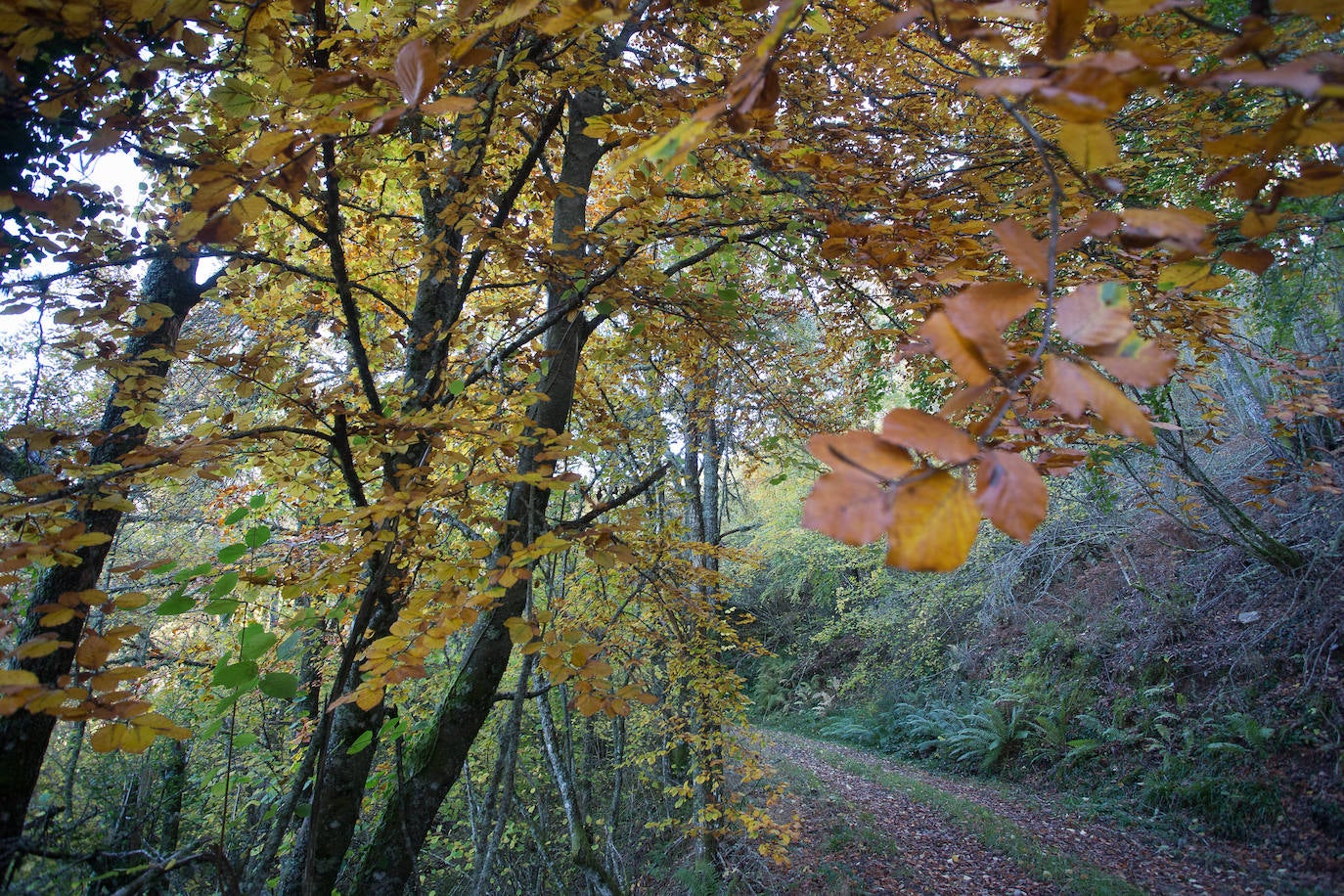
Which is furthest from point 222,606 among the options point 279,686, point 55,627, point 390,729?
point 55,627

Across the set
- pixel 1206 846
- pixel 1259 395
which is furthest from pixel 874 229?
pixel 1259 395

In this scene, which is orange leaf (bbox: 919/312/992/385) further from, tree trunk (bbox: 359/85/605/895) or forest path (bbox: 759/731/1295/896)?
forest path (bbox: 759/731/1295/896)

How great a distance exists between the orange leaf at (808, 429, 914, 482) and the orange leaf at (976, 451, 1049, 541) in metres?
0.06

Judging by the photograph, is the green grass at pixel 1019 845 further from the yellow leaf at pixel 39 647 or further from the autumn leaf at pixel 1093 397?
the yellow leaf at pixel 39 647

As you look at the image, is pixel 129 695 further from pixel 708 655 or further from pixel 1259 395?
pixel 1259 395

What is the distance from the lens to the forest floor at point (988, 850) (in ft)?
15.2

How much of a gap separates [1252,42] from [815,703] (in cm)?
1369

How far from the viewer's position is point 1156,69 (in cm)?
55

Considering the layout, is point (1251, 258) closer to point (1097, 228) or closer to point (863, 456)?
point (1097, 228)

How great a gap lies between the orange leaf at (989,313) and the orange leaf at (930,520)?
0.45ft

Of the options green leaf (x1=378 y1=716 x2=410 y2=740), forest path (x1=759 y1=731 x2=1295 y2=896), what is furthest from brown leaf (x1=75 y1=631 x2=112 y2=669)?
forest path (x1=759 y1=731 x2=1295 y2=896)

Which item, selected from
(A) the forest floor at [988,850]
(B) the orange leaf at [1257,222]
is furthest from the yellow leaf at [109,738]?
(A) the forest floor at [988,850]

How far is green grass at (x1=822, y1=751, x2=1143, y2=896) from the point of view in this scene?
4758mm

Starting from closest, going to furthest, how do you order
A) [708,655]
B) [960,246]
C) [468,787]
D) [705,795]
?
[960,246]
[468,787]
[708,655]
[705,795]
